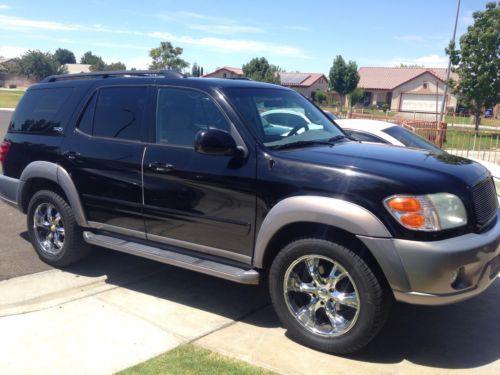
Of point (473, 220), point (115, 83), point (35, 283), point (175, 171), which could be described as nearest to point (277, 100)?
point (175, 171)

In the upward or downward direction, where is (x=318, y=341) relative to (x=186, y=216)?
downward

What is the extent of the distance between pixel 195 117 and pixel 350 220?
5.70ft

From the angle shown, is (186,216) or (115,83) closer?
(186,216)

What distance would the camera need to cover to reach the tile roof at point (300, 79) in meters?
76.9

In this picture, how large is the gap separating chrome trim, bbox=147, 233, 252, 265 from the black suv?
12mm

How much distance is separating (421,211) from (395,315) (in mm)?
1431

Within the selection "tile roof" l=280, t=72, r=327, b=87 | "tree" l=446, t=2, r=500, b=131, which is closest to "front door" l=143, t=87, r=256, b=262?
"tree" l=446, t=2, r=500, b=131

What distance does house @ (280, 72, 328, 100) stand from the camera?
7629 cm

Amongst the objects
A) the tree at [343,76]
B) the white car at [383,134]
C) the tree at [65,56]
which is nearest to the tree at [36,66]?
the tree at [65,56]

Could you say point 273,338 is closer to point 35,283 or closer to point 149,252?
point 149,252

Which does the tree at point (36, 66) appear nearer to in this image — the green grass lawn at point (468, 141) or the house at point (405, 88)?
the house at point (405, 88)

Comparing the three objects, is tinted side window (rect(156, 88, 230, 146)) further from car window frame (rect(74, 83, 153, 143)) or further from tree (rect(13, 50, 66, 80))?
tree (rect(13, 50, 66, 80))

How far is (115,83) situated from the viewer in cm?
507

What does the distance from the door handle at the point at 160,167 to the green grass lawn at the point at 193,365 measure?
1500mm
